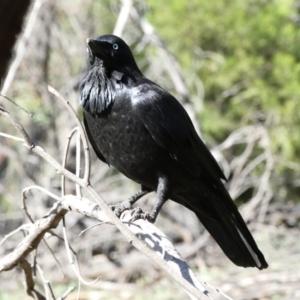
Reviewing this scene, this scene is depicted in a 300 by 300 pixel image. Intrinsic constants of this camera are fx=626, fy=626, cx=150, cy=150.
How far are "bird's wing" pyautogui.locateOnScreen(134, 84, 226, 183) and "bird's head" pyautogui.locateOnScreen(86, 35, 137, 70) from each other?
200 mm

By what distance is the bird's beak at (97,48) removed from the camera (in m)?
3.19

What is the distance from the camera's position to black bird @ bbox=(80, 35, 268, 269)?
3.21 metres

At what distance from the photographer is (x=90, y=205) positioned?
244 cm

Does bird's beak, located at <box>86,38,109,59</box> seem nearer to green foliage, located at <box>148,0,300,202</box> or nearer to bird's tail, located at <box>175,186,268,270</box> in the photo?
bird's tail, located at <box>175,186,268,270</box>

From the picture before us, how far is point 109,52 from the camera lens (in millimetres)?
3275

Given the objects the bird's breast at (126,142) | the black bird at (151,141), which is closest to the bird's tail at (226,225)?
the black bird at (151,141)

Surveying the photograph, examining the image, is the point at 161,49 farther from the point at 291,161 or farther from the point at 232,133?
the point at 291,161

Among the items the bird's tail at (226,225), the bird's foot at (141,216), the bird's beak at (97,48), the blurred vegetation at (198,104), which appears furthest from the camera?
the blurred vegetation at (198,104)

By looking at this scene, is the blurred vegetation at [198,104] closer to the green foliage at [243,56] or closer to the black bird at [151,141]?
the green foliage at [243,56]

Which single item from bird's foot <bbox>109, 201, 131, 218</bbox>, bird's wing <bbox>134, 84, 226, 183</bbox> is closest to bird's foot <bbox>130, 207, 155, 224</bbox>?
bird's foot <bbox>109, 201, 131, 218</bbox>

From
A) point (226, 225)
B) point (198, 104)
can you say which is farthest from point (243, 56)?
point (226, 225)

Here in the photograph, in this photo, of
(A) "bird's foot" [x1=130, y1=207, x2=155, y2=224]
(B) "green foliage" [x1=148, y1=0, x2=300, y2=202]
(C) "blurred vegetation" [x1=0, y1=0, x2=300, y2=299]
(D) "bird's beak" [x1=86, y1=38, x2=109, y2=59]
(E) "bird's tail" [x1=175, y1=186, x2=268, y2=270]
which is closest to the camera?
(A) "bird's foot" [x1=130, y1=207, x2=155, y2=224]

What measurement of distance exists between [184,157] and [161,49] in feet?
9.03

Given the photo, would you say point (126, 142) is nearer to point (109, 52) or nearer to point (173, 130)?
point (173, 130)
